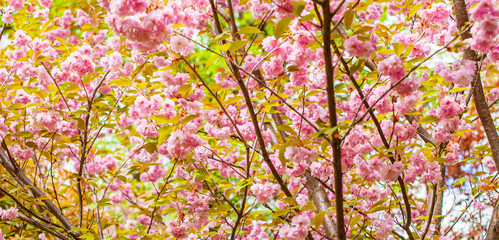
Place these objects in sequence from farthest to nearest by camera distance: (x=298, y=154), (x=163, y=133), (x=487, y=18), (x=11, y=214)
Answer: (x=11, y=214), (x=163, y=133), (x=298, y=154), (x=487, y=18)

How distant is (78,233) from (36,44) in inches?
63.3

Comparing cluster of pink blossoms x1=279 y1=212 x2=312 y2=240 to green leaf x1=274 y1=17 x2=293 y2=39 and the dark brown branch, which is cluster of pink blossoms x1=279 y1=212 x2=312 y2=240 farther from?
green leaf x1=274 y1=17 x2=293 y2=39

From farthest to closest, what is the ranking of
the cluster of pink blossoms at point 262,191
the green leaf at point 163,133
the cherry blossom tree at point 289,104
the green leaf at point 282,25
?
1. the cluster of pink blossoms at point 262,191
2. the green leaf at point 163,133
3. the cherry blossom tree at point 289,104
4. the green leaf at point 282,25

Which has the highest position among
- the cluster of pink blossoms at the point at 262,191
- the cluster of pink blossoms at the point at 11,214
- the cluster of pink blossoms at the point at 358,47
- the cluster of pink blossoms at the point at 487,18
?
the cluster of pink blossoms at the point at 487,18

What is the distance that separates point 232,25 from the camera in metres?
2.14

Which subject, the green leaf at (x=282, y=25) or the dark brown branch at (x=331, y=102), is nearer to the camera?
the dark brown branch at (x=331, y=102)

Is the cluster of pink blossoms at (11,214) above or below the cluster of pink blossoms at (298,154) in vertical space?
below


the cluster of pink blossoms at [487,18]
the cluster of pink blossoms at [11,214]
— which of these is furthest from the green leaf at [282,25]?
the cluster of pink blossoms at [11,214]

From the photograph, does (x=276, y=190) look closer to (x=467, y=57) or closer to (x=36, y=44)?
(x=467, y=57)

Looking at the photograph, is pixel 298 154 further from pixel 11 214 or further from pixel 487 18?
pixel 11 214

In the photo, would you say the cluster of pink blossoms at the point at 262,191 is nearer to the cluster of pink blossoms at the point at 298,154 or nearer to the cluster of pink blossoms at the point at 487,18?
the cluster of pink blossoms at the point at 298,154

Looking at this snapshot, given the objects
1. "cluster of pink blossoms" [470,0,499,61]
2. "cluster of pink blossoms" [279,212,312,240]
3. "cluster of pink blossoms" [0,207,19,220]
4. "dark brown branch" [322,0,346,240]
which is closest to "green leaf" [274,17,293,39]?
"dark brown branch" [322,0,346,240]

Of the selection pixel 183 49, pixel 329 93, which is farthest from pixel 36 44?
pixel 329 93

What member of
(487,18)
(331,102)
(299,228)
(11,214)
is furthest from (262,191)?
(11,214)
